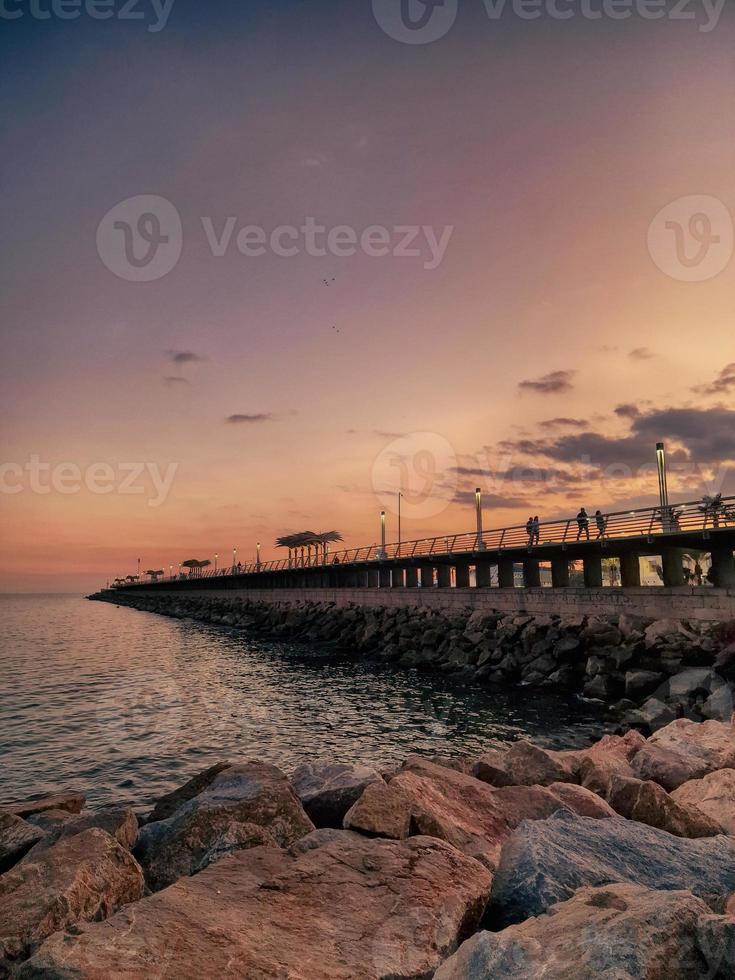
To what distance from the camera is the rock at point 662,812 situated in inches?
242

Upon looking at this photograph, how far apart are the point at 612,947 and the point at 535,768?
6072mm

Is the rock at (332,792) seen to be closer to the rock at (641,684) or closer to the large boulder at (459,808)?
the large boulder at (459,808)

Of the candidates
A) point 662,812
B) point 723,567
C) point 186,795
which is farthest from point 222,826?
point 723,567

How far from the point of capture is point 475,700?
21.7 meters

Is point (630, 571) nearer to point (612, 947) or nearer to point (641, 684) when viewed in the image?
point (641, 684)

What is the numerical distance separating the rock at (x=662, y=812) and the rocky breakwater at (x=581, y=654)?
33.3 feet

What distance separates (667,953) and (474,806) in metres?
3.90

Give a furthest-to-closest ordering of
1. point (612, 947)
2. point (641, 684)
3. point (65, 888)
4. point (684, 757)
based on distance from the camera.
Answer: point (641, 684) < point (684, 757) < point (65, 888) < point (612, 947)

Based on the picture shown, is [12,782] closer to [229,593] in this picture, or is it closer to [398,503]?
[398,503]

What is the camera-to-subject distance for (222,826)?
19.5 feet

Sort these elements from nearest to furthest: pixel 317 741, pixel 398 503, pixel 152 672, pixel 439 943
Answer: pixel 439 943
pixel 317 741
pixel 152 672
pixel 398 503

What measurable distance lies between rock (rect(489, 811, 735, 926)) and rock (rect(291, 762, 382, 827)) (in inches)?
94.5

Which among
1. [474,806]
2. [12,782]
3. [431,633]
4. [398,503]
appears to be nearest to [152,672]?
[431,633]

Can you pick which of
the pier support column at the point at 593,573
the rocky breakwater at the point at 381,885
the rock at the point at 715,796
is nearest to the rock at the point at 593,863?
the rocky breakwater at the point at 381,885
